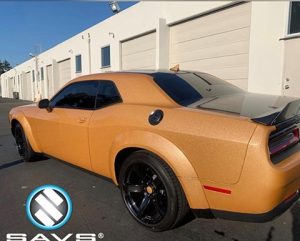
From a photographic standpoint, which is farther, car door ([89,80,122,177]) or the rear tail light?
car door ([89,80,122,177])

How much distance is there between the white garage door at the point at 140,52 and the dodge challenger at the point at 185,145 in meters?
8.30

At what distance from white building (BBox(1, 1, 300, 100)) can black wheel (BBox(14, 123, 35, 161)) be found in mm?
5322

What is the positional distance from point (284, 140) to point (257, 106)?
1.25ft

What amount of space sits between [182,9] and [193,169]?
8.59 meters

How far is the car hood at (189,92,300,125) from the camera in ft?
8.36

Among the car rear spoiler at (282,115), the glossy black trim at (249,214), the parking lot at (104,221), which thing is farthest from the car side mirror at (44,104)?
the car rear spoiler at (282,115)

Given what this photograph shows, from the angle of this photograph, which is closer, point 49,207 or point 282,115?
point 282,115

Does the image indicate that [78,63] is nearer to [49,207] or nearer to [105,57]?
[105,57]

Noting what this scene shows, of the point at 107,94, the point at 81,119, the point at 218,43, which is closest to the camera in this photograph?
the point at 107,94

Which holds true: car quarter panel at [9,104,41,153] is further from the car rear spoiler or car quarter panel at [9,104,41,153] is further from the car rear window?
the car rear spoiler

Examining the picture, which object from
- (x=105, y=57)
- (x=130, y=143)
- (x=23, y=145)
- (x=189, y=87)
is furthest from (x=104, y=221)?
(x=105, y=57)

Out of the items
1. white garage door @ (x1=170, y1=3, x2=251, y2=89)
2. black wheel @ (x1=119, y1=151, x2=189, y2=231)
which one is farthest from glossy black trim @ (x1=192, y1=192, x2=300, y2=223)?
white garage door @ (x1=170, y1=3, x2=251, y2=89)

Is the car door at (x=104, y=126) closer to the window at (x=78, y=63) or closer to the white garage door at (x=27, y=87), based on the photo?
the window at (x=78, y=63)

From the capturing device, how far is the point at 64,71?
2470 cm
